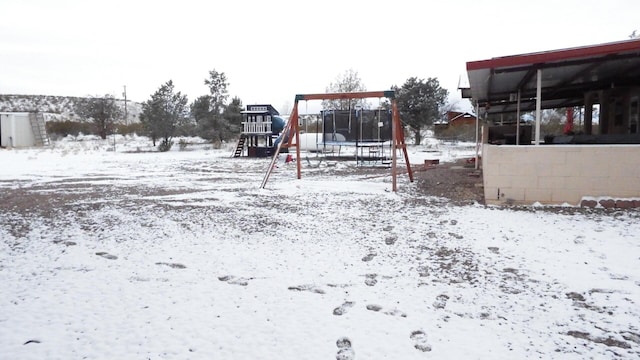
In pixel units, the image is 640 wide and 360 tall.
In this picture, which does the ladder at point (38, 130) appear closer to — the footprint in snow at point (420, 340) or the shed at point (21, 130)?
the shed at point (21, 130)

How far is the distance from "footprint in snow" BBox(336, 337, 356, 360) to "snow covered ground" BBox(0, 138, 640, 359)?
0.01 metres

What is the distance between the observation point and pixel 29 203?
771cm

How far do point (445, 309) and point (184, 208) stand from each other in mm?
5235

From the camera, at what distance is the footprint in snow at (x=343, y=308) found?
10.2 feet

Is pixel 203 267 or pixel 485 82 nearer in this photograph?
pixel 203 267

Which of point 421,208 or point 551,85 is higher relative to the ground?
point 551,85

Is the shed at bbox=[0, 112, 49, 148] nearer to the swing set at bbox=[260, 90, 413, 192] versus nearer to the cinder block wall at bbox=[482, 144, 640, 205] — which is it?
the swing set at bbox=[260, 90, 413, 192]

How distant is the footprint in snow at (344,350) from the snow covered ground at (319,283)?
0.04 ft

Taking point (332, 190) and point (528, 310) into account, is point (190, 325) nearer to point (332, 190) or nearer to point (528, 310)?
point (528, 310)

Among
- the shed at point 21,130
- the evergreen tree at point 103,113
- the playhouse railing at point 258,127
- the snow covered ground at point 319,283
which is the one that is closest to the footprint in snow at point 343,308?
the snow covered ground at point 319,283

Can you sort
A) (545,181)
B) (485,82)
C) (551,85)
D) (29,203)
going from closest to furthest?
(545,181), (29,203), (485,82), (551,85)

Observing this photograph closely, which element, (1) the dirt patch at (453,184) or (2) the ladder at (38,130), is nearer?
(1) the dirt patch at (453,184)

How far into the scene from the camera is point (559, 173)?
Result: 6.88 metres

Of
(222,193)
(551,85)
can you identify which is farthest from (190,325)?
(551,85)
